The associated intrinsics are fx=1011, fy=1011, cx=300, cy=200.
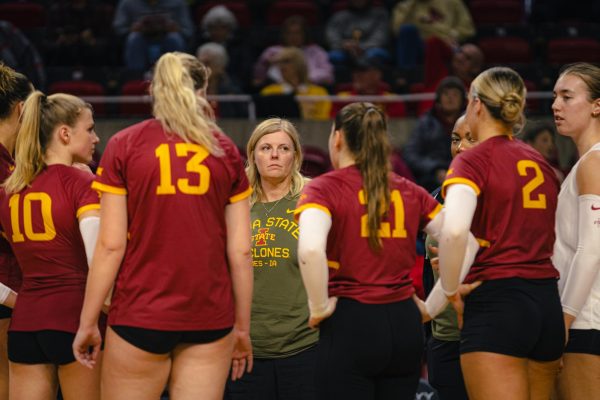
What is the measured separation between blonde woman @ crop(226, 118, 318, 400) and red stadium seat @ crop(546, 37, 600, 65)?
705cm

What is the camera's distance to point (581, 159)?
168 inches

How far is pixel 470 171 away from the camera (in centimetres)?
389

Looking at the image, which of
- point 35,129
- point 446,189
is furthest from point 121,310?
point 446,189

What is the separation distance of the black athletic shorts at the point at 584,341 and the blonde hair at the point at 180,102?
5.60 ft

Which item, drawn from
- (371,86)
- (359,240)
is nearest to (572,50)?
(371,86)

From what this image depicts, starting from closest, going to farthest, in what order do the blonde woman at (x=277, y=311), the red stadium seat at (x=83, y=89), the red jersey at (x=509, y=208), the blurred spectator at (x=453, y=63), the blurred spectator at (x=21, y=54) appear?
the red jersey at (x=509, y=208)
the blonde woman at (x=277, y=311)
the blurred spectator at (x=21, y=54)
the blurred spectator at (x=453, y=63)
the red stadium seat at (x=83, y=89)

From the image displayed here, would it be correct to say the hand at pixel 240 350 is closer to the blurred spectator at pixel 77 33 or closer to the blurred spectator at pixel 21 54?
the blurred spectator at pixel 21 54

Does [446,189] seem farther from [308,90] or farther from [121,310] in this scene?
[308,90]

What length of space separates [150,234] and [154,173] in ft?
0.73

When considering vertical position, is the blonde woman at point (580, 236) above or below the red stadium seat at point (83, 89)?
below

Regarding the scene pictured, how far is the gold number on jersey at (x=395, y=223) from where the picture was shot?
3.78 meters

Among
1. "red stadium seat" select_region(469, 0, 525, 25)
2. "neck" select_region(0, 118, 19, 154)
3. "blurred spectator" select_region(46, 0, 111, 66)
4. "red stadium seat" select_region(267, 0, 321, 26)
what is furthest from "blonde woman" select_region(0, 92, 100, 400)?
"red stadium seat" select_region(469, 0, 525, 25)

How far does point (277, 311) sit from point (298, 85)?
545 cm

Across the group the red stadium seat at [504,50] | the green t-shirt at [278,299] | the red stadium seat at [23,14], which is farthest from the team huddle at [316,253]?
the red stadium seat at [23,14]
